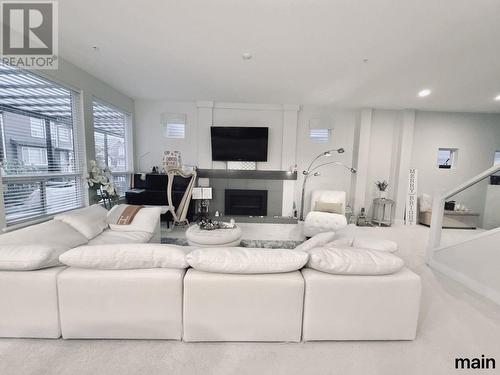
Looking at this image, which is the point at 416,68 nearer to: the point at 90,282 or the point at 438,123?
the point at 438,123

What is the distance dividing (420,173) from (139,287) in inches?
244

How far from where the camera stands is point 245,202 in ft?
16.9

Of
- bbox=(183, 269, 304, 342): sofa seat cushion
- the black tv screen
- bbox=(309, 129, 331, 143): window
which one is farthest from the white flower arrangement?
bbox=(309, 129, 331, 143): window

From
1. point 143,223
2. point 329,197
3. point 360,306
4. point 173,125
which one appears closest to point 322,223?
point 329,197

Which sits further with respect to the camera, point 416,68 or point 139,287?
point 416,68

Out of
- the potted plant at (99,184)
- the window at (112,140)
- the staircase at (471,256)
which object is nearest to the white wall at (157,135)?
the window at (112,140)

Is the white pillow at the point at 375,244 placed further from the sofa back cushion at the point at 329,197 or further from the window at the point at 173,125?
the window at the point at 173,125

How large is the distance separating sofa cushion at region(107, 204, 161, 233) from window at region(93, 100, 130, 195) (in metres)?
1.48

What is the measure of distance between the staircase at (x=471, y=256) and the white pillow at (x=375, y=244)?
136cm

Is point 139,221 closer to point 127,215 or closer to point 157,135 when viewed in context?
point 127,215

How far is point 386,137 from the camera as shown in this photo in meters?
5.07

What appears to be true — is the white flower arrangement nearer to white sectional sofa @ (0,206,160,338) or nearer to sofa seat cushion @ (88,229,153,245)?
sofa seat cushion @ (88,229,153,245)

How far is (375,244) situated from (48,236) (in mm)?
2905

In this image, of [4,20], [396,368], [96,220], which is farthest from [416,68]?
[4,20]
